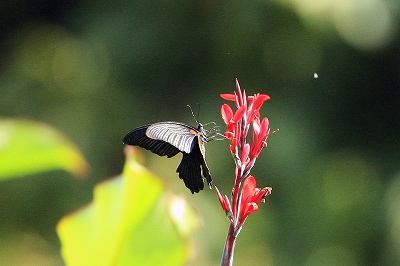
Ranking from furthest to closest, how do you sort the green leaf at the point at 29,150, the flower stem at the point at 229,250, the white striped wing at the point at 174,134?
the white striped wing at the point at 174,134
the flower stem at the point at 229,250
the green leaf at the point at 29,150

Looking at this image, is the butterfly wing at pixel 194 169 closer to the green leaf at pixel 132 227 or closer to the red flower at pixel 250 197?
the red flower at pixel 250 197

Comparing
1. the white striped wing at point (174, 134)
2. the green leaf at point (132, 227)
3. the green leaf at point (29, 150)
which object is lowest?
the green leaf at point (132, 227)

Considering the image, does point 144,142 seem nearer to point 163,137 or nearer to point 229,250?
point 163,137

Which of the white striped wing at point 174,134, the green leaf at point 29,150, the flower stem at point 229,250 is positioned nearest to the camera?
the green leaf at point 29,150

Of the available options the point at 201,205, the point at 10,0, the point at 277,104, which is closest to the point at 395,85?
the point at 277,104

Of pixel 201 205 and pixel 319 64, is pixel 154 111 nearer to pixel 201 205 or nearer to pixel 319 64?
pixel 201 205

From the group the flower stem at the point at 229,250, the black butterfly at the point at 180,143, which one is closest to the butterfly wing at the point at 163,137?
the black butterfly at the point at 180,143
